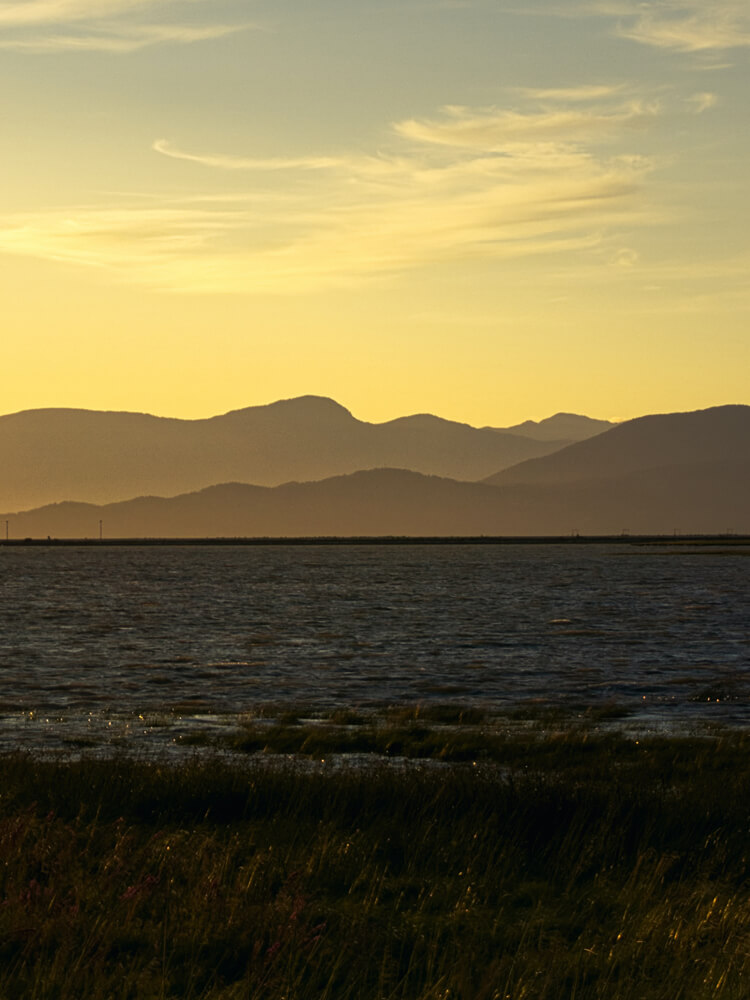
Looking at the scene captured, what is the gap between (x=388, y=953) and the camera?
42.5 ft

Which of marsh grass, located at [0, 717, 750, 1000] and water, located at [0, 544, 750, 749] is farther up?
marsh grass, located at [0, 717, 750, 1000]

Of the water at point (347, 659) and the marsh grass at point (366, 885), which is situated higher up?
the marsh grass at point (366, 885)

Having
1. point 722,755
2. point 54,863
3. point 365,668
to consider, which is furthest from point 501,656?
point 54,863

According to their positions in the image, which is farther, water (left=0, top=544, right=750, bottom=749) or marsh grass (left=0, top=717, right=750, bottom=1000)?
water (left=0, top=544, right=750, bottom=749)

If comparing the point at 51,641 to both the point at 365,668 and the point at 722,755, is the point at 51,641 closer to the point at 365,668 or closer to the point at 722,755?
the point at 365,668

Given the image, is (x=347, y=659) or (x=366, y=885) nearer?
(x=366, y=885)

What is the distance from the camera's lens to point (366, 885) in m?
16.1

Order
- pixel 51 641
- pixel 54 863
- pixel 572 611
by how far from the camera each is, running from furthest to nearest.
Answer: pixel 572 611
pixel 51 641
pixel 54 863

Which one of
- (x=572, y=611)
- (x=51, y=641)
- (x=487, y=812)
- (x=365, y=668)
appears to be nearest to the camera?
(x=487, y=812)

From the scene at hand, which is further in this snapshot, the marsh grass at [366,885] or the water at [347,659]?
the water at [347,659]

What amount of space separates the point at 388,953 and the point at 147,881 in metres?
3.04

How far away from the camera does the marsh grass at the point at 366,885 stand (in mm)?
12258

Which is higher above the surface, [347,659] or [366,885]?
[366,885]

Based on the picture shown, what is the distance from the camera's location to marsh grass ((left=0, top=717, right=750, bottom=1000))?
483 inches
